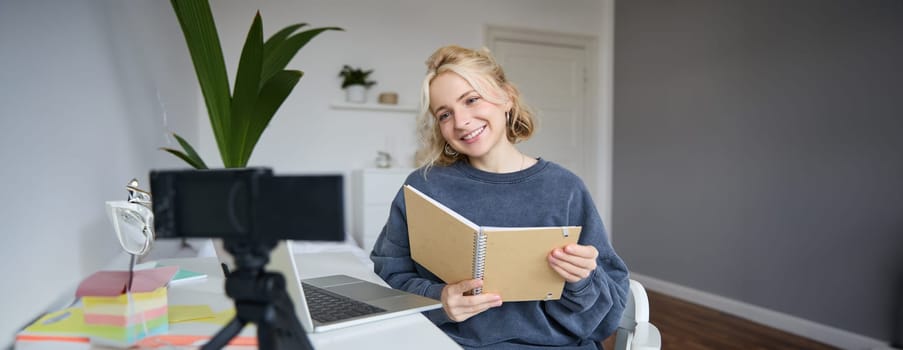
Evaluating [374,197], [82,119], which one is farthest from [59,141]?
[374,197]

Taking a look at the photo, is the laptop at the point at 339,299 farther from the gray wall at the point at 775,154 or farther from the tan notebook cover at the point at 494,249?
the gray wall at the point at 775,154

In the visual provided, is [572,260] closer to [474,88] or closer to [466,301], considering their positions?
[466,301]

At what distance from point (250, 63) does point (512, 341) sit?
1.11 m

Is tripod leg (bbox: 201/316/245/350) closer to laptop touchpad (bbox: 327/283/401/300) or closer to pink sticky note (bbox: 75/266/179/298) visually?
pink sticky note (bbox: 75/266/179/298)

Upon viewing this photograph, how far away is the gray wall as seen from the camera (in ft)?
8.63

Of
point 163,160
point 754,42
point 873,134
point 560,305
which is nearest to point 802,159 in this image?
point 873,134

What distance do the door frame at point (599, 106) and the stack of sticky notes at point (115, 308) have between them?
4.38m

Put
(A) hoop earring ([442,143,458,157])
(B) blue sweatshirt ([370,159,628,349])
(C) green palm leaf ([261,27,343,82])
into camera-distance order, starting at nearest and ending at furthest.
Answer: (B) blue sweatshirt ([370,159,628,349])
(A) hoop earring ([442,143,458,157])
(C) green palm leaf ([261,27,343,82])

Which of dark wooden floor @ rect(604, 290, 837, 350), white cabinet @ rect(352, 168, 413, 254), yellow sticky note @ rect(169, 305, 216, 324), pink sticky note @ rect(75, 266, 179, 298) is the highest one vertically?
pink sticky note @ rect(75, 266, 179, 298)

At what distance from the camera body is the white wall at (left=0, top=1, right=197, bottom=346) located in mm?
445

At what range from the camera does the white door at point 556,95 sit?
15.0 ft

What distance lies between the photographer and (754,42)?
3271mm


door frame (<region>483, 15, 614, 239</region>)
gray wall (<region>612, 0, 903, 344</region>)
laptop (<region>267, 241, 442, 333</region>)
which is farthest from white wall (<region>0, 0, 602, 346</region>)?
gray wall (<region>612, 0, 903, 344</region>)

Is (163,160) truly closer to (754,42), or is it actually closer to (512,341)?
(512,341)
